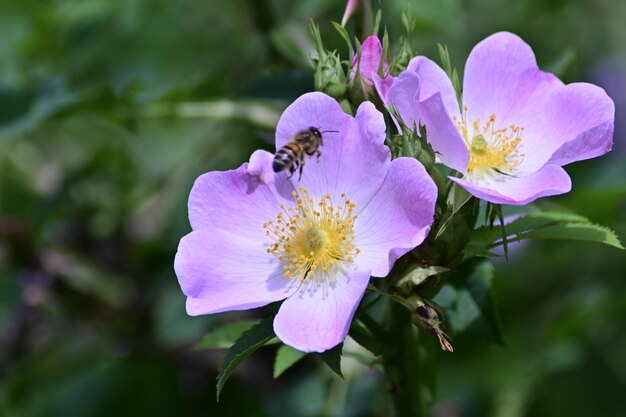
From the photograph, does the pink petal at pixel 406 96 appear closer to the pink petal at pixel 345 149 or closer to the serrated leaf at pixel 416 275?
the pink petal at pixel 345 149

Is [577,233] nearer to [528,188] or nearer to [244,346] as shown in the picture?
[528,188]

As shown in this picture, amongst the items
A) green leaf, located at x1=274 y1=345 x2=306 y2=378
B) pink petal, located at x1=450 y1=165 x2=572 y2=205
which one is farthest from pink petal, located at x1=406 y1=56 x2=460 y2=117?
green leaf, located at x1=274 y1=345 x2=306 y2=378

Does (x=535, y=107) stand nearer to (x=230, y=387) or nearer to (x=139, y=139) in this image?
(x=230, y=387)

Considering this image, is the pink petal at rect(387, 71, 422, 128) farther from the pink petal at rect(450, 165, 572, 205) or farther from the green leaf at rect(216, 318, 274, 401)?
the green leaf at rect(216, 318, 274, 401)

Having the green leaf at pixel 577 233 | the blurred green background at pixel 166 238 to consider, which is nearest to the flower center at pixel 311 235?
the green leaf at pixel 577 233

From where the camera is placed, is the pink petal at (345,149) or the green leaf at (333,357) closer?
the green leaf at (333,357)

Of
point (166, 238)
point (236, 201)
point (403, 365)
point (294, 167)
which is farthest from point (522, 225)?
point (166, 238)
